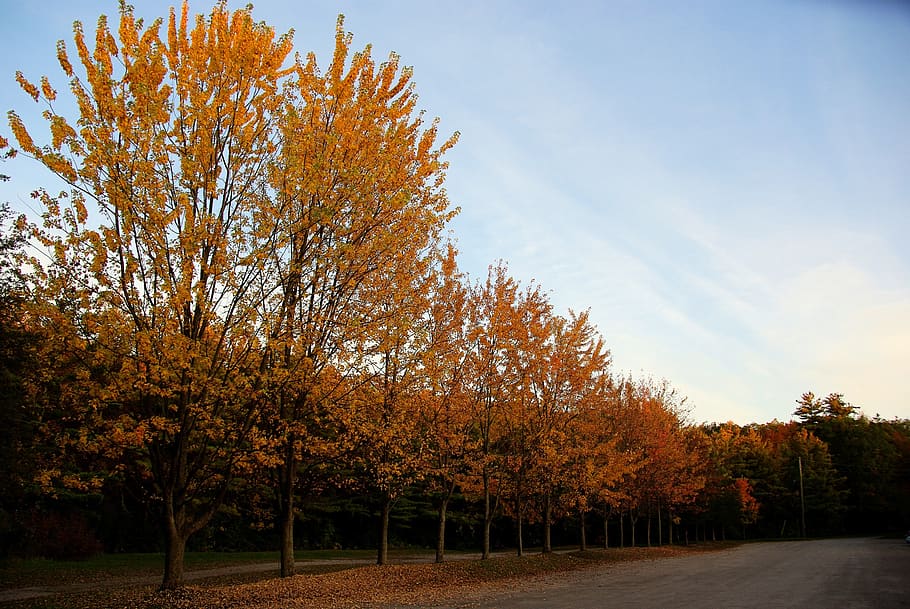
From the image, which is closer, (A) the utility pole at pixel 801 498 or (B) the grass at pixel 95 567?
(B) the grass at pixel 95 567

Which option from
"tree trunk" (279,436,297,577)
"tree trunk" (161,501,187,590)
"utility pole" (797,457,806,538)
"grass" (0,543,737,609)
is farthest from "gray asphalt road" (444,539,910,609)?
"utility pole" (797,457,806,538)

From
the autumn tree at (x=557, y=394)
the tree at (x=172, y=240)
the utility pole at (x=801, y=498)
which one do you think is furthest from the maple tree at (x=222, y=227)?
the utility pole at (x=801, y=498)

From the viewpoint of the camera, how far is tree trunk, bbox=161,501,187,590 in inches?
470

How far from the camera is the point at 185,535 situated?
12.4m

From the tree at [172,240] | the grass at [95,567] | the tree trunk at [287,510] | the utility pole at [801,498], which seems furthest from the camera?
the utility pole at [801,498]

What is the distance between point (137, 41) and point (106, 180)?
271 centimetres

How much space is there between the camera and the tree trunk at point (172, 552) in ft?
39.1

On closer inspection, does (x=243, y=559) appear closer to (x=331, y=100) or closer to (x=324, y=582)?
(x=324, y=582)

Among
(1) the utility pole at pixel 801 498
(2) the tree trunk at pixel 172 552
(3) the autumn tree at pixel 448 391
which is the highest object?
(3) the autumn tree at pixel 448 391

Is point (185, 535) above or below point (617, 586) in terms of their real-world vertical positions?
above

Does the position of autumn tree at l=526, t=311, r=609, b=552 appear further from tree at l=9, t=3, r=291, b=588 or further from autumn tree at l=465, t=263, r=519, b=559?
tree at l=9, t=3, r=291, b=588

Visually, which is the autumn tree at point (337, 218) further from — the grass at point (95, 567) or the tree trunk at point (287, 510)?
the grass at point (95, 567)

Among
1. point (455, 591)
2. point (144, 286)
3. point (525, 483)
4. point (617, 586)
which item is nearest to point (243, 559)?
point (525, 483)

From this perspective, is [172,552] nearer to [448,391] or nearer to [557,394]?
[448,391]
